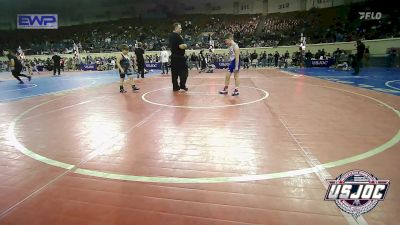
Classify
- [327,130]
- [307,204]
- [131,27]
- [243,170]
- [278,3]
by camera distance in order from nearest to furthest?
[307,204]
[243,170]
[327,130]
[278,3]
[131,27]

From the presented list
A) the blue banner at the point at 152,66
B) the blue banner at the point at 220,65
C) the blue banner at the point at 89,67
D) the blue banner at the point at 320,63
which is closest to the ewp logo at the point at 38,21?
the blue banner at the point at 89,67

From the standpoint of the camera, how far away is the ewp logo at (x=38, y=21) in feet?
115

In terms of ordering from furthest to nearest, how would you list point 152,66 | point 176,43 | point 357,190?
point 152,66 < point 176,43 < point 357,190

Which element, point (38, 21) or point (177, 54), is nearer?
point (177, 54)

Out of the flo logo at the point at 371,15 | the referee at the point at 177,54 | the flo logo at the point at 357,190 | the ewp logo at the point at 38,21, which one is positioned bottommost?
the flo logo at the point at 357,190

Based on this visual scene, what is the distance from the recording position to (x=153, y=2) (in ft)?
146

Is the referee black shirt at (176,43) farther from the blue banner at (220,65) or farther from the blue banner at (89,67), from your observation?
the blue banner at (89,67)

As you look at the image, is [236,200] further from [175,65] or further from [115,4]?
[115,4]

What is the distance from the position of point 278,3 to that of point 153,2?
18.7 m

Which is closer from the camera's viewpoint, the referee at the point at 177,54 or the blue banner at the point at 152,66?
the referee at the point at 177,54

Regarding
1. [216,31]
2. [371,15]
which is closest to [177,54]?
[371,15]

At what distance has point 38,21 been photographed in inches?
1410

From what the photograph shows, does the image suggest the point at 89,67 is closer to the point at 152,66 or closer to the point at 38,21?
the point at 152,66

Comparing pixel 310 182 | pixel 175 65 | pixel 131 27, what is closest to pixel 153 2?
pixel 131 27
